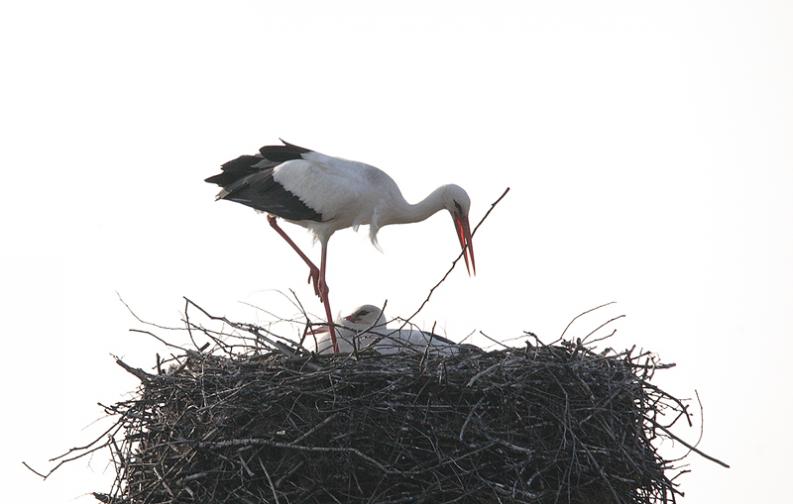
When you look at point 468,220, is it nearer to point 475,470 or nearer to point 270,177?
point 270,177

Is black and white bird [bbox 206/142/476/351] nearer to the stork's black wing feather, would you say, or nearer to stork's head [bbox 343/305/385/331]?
the stork's black wing feather

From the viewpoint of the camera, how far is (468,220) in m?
8.27

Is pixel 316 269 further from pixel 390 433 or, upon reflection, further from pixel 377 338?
pixel 390 433

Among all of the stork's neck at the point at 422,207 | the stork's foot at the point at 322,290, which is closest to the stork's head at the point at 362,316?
the stork's foot at the point at 322,290

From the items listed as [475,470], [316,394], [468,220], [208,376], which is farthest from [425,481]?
[468,220]

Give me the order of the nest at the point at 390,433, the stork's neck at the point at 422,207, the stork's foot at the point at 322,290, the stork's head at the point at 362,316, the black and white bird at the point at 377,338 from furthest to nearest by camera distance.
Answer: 1. the stork's foot at the point at 322,290
2. the stork's neck at the point at 422,207
3. the stork's head at the point at 362,316
4. the black and white bird at the point at 377,338
5. the nest at the point at 390,433

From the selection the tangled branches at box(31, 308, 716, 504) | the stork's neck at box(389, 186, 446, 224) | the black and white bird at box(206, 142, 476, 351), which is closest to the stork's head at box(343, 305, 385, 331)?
the black and white bird at box(206, 142, 476, 351)

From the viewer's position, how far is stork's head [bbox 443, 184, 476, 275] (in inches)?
323

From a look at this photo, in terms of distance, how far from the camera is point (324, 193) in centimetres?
805

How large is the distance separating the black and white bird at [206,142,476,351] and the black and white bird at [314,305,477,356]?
0.29 meters

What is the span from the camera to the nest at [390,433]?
581cm

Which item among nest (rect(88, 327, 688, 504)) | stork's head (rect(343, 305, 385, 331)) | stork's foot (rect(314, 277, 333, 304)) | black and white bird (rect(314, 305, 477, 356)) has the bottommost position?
nest (rect(88, 327, 688, 504))

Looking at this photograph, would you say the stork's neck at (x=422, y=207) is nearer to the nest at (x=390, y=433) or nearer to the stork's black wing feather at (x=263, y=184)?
the stork's black wing feather at (x=263, y=184)

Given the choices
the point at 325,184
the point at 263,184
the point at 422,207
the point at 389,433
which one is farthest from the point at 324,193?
the point at 389,433
